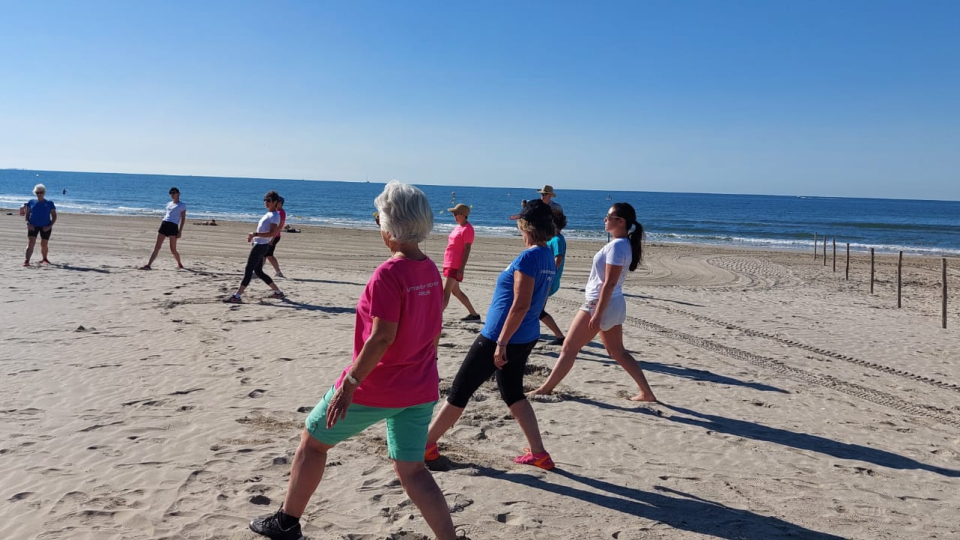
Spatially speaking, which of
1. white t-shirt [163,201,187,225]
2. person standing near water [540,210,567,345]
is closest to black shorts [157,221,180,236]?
white t-shirt [163,201,187,225]

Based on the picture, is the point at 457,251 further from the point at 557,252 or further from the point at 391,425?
the point at 391,425

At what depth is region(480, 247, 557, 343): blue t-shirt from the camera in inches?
153

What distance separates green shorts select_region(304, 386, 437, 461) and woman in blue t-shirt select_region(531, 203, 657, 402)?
2431 mm

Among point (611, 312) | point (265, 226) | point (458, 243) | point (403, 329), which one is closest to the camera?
point (403, 329)

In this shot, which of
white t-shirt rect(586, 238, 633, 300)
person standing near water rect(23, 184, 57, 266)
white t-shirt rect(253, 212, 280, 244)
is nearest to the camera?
white t-shirt rect(586, 238, 633, 300)

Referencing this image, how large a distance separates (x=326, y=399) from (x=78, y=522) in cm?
157

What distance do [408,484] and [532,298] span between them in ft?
4.98

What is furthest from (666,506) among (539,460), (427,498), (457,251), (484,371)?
(457,251)

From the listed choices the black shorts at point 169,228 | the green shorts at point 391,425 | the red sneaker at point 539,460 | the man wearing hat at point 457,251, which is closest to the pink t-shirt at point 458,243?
the man wearing hat at point 457,251

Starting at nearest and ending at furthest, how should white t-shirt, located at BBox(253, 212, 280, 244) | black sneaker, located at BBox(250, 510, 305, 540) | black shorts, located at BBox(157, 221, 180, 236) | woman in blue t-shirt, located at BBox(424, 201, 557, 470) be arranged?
black sneaker, located at BBox(250, 510, 305, 540) < woman in blue t-shirt, located at BBox(424, 201, 557, 470) < white t-shirt, located at BBox(253, 212, 280, 244) < black shorts, located at BBox(157, 221, 180, 236)

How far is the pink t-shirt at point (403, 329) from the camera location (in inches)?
101

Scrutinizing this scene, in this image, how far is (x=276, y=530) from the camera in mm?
2969

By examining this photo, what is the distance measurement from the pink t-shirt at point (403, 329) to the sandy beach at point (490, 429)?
3.18ft

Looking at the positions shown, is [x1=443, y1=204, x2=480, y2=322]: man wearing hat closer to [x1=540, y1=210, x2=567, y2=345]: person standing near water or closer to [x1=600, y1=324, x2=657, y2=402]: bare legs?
[x1=540, y1=210, x2=567, y2=345]: person standing near water
